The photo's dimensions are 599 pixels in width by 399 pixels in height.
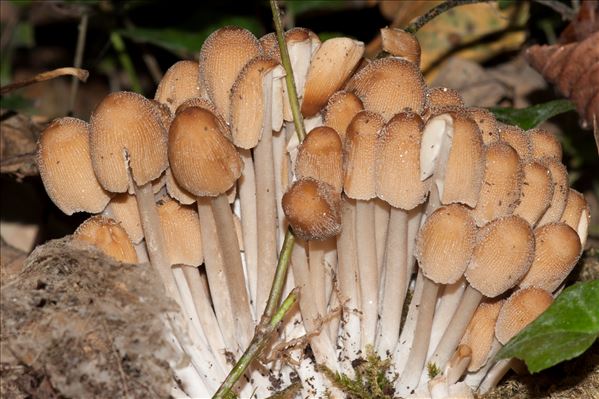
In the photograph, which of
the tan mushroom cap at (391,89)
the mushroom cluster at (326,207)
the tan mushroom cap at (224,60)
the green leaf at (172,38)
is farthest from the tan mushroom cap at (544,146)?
the green leaf at (172,38)

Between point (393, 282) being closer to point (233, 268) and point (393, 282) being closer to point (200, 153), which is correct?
point (233, 268)

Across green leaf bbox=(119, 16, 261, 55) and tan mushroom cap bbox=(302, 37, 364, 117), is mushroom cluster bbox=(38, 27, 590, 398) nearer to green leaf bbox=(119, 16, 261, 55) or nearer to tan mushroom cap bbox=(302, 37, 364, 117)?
tan mushroom cap bbox=(302, 37, 364, 117)

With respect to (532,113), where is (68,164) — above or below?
below

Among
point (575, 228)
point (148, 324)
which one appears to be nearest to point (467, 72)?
point (575, 228)

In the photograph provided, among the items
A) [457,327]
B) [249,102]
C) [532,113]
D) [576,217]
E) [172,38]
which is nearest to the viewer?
[249,102]

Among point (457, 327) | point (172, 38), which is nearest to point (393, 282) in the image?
point (457, 327)

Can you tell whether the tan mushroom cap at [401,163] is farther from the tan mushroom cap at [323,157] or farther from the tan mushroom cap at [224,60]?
the tan mushroom cap at [224,60]
